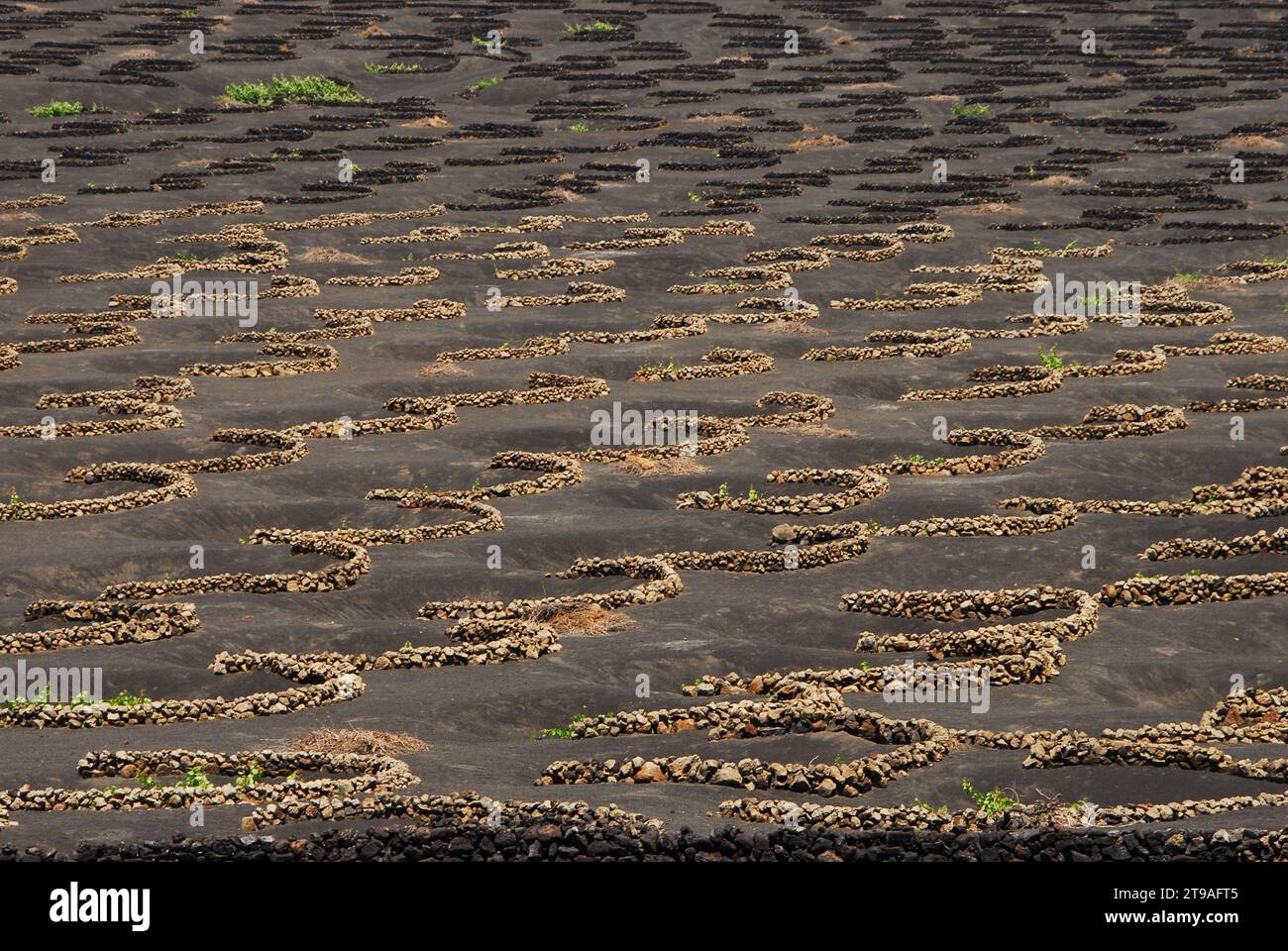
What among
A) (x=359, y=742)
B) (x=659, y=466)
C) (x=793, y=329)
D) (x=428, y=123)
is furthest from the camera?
(x=428, y=123)

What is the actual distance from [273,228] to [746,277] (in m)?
17.1

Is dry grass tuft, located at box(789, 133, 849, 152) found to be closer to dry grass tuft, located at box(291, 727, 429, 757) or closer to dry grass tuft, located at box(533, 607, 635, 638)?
dry grass tuft, located at box(533, 607, 635, 638)

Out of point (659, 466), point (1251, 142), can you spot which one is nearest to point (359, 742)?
point (659, 466)

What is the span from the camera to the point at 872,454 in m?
37.1

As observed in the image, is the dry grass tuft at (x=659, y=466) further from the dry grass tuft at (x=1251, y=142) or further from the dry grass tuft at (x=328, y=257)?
the dry grass tuft at (x=1251, y=142)

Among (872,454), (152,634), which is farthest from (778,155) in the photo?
(152,634)

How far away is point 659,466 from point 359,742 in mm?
15182

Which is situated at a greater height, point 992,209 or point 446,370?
point 992,209

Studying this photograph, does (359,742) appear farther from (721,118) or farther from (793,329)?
(721,118)

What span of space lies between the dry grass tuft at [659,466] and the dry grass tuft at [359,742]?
46.4ft

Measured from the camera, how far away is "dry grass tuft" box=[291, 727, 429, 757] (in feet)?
70.8

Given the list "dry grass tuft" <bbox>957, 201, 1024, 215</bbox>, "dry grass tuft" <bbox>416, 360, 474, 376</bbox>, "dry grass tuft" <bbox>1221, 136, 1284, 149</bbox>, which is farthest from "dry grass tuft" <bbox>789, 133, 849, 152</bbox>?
"dry grass tuft" <bbox>416, 360, 474, 376</bbox>

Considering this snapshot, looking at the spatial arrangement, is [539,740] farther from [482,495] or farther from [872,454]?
[872,454]

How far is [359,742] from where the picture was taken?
71.6ft
